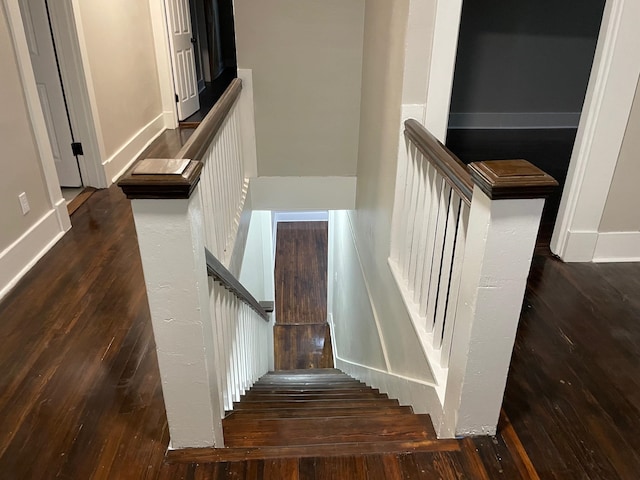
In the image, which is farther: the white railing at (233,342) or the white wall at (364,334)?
the white wall at (364,334)

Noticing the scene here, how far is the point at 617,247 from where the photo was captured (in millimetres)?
2828

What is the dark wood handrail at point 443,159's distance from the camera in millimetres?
1540

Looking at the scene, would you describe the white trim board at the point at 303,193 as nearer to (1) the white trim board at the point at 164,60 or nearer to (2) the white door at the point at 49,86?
(2) the white door at the point at 49,86

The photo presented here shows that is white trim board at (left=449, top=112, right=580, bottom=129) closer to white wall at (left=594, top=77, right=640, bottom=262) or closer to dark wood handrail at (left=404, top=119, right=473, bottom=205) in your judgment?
white wall at (left=594, top=77, right=640, bottom=262)

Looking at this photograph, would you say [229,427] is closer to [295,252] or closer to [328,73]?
[328,73]

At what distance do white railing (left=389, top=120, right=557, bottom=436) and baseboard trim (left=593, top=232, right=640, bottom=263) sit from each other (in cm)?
131

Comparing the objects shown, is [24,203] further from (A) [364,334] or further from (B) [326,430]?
(A) [364,334]

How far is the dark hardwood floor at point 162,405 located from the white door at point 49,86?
1.32 meters

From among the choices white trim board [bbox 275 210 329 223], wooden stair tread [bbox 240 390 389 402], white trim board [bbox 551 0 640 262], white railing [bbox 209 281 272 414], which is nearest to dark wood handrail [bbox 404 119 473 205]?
white railing [bbox 209 281 272 414]

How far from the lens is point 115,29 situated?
4.42 m

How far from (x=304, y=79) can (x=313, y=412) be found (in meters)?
2.55

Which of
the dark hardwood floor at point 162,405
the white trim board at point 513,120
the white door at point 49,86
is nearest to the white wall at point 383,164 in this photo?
the dark hardwood floor at point 162,405

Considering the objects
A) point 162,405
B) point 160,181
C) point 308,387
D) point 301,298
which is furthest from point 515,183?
point 301,298

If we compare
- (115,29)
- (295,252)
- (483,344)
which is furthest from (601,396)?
(295,252)
